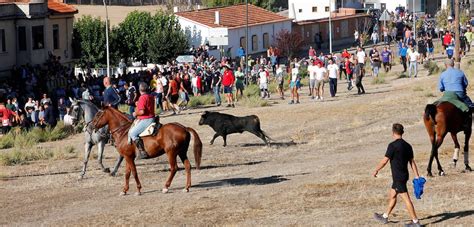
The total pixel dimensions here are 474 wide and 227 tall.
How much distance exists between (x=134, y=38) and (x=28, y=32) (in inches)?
568

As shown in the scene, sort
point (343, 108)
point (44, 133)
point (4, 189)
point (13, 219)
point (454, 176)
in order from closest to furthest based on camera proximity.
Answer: point (13, 219) < point (454, 176) < point (4, 189) < point (44, 133) < point (343, 108)

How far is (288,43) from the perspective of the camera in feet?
223

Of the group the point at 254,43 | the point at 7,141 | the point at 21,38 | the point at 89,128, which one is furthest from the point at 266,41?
the point at 89,128

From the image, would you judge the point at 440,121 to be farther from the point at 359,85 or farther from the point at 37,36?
the point at 37,36

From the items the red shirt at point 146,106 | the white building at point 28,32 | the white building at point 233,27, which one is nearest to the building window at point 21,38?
the white building at point 28,32

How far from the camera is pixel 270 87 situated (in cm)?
4488

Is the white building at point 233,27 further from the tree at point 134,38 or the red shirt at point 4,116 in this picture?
the red shirt at point 4,116

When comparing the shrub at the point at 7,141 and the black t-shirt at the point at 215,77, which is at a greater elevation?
the black t-shirt at the point at 215,77

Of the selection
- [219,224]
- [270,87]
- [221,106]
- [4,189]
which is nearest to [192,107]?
[221,106]

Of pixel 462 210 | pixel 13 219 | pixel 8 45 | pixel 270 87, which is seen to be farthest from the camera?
pixel 8 45

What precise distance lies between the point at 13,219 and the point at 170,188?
11.3 feet

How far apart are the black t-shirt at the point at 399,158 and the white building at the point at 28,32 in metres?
36.2

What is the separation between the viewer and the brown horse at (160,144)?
19594 millimetres

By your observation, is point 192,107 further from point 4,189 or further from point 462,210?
point 462,210
